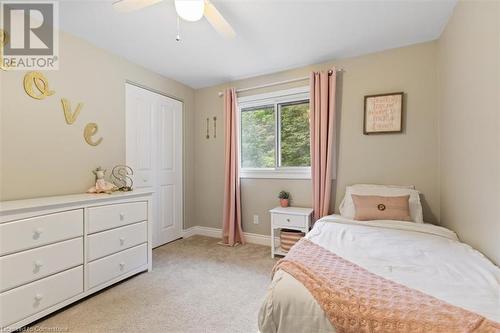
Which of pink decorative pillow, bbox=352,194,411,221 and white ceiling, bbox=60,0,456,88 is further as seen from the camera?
pink decorative pillow, bbox=352,194,411,221

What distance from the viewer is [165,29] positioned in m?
2.16

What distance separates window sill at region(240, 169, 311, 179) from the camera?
302 cm

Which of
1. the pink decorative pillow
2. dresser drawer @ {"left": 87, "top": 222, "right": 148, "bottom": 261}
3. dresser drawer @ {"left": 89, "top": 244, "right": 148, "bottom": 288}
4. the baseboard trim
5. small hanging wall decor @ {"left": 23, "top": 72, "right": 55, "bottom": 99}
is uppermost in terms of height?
small hanging wall decor @ {"left": 23, "top": 72, "right": 55, "bottom": 99}

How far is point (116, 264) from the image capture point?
2107 mm

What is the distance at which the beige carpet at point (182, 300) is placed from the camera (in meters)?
1.60

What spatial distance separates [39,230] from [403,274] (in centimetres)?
226

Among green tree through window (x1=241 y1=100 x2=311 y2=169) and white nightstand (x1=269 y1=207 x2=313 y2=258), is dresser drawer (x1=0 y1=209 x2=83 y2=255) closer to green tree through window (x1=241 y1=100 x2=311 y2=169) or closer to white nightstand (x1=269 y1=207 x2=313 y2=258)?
white nightstand (x1=269 y1=207 x2=313 y2=258)

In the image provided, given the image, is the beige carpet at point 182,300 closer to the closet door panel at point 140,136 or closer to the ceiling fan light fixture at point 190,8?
the closet door panel at point 140,136

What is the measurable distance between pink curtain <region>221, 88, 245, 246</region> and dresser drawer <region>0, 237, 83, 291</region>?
5.89ft

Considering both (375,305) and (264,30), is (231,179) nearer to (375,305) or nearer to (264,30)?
(264,30)

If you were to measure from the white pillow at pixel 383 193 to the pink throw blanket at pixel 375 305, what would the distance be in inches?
53.2

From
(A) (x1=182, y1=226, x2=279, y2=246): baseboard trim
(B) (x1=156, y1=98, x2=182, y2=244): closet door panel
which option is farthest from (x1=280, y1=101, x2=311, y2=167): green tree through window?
(B) (x1=156, y1=98, x2=182, y2=244): closet door panel

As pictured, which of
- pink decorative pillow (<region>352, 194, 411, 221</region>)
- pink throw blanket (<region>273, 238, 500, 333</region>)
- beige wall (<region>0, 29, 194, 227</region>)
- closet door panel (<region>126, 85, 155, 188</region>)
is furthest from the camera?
closet door panel (<region>126, 85, 155, 188</region>)

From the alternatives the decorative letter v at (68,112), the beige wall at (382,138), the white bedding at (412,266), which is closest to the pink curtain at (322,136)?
the beige wall at (382,138)
